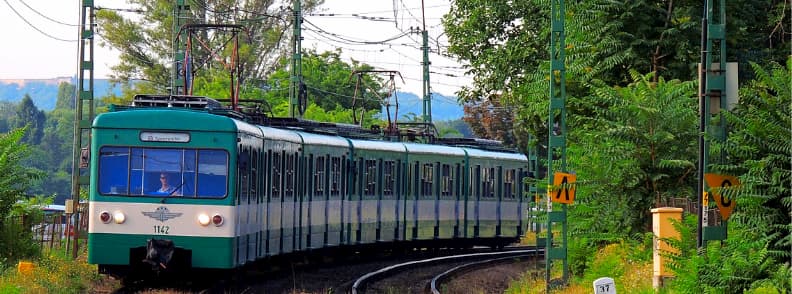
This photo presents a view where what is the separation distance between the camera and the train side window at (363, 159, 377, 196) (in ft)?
110

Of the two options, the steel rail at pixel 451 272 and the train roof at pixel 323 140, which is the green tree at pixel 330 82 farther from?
the train roof at pixel 323 140

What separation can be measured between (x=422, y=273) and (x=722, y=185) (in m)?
12.9

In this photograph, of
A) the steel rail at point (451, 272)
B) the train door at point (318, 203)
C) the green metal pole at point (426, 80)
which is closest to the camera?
the steel rail at point (451, 272)

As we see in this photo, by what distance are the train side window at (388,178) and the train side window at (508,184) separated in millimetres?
7124

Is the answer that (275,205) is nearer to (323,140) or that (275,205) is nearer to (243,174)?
(243,174)

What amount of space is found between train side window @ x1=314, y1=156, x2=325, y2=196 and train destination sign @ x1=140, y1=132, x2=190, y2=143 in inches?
293

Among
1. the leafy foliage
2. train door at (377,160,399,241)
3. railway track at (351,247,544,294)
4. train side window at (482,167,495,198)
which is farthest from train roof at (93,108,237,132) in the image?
train side window at (482,167,495,198)

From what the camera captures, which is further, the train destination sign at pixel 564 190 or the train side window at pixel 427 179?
the train side window at pixel 427 179

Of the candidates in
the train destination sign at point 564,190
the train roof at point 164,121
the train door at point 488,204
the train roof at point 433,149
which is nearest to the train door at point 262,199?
the train roof at point 164,121

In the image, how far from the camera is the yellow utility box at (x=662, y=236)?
19703 millimetres

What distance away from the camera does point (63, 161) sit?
164m

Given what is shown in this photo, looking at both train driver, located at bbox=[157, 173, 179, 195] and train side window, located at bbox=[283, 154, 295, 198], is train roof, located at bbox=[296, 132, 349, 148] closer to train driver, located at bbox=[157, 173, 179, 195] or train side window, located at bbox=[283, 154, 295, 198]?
train side window, located at bbox=[283, 154, 295, 198]

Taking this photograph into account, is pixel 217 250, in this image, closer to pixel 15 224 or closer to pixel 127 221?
pixel 127 221

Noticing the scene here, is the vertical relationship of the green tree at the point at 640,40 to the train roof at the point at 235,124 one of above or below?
above
